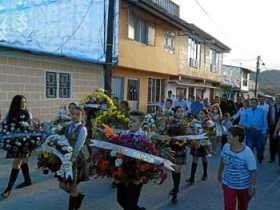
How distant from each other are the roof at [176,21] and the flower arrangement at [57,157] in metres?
13.1

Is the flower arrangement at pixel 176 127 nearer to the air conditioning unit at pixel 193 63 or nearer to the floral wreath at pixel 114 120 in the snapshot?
the floral wreath at pixel 114 120

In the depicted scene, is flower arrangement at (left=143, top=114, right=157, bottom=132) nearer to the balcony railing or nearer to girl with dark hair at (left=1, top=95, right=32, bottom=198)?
girl with dark hair at (left=1, top=95, right=32, bottom=198)

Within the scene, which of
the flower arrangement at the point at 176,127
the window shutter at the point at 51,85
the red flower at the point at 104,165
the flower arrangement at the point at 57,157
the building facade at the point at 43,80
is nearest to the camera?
the red flower at the point at 104,165

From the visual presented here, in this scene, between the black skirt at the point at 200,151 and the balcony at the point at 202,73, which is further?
the balcony at the point at 202,73

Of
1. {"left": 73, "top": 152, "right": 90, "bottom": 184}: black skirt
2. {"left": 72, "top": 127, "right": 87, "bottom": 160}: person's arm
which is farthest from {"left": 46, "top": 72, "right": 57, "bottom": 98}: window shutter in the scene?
{"left": 72, "top": 127, "right": 87, "bottom": 160}: person's arm

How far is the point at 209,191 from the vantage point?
26.4 feet

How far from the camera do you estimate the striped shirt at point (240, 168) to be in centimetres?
522

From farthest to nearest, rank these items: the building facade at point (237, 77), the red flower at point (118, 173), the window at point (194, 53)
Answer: the building facade at point (237, 77), the window at point (194, 53), the red flower at point (118, 173)

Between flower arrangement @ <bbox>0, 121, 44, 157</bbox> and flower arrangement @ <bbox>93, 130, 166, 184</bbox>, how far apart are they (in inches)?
85.9

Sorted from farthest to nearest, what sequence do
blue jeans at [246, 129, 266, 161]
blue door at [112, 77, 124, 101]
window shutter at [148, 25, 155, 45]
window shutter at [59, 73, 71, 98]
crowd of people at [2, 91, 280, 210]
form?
window shutter at [148, 25, 155, 45], blue door at [112, 77, 124, 101], window shutter at [59, 73, 71, 98], blue jeans at [246, 129, 266, 161], crowd of people at [2, 91, 280, 210]

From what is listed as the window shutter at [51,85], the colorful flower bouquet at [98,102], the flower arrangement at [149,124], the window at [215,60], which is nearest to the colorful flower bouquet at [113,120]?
the flower arrangement at [149,124]

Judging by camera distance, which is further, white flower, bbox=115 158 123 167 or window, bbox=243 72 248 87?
window, bbox=243 72 248 87

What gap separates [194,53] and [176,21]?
812 cm

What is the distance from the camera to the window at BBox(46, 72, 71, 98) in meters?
14.3
